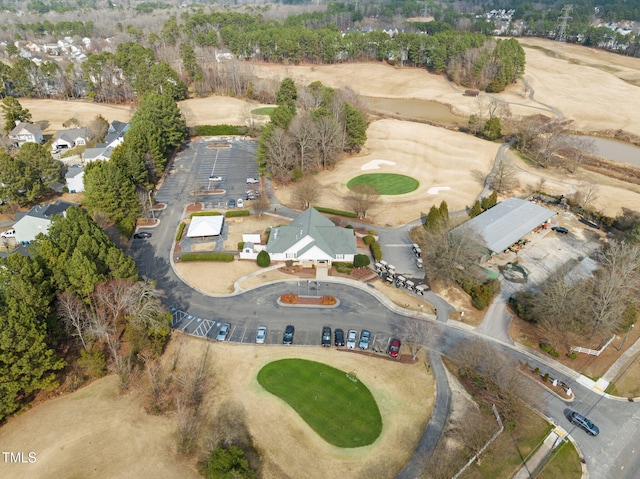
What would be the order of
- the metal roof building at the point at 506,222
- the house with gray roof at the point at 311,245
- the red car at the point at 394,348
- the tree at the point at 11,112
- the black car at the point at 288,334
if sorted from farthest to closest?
the tree at the point at 11,112 → the metal roof building at the point at 506,222 → the house with gray roof at the point at 311,245 → the black car at the point at 288,334 → the red car at the point at 394,348

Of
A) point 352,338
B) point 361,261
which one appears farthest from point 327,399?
point 361,261

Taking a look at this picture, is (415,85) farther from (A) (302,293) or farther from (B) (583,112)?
(A) (302,293)

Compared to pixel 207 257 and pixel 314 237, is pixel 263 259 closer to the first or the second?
pixel 314 237

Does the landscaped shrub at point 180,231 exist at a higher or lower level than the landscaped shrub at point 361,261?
lower

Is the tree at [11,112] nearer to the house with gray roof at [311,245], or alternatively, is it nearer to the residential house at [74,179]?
the residential house at [74,179]

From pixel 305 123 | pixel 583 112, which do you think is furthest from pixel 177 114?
pixel 583 112

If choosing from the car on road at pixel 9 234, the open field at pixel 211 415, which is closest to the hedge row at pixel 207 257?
the open field at pixel 211 415
